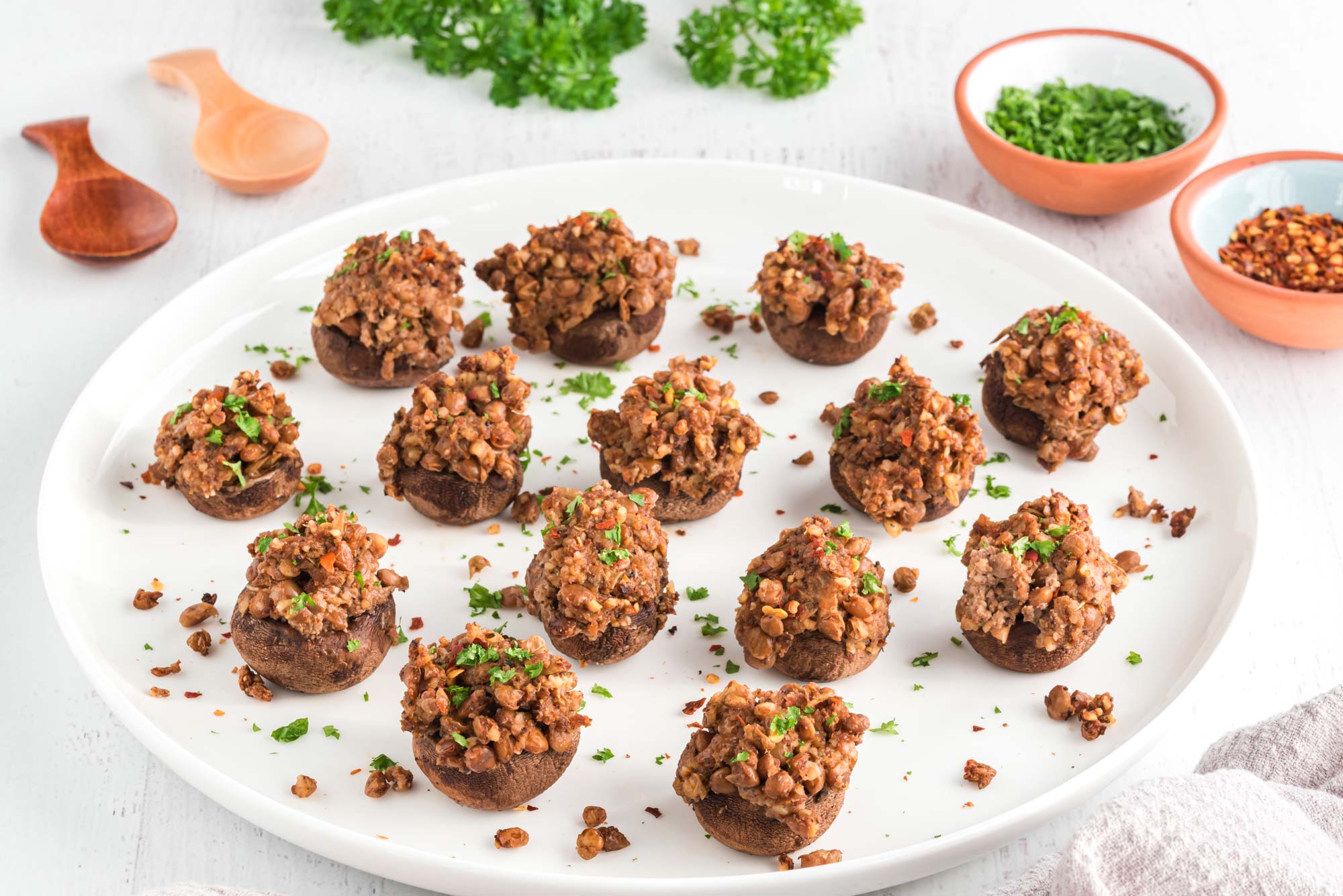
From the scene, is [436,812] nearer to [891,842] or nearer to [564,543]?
[564,543]

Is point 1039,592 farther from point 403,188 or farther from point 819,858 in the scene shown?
point 403,188

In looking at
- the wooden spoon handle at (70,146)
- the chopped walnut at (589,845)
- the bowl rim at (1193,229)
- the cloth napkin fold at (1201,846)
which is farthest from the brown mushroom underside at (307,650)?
the bowl rim at (1193,229)

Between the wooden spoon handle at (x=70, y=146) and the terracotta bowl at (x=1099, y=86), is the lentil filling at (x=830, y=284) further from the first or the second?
the wooden spoon handle at (x=70, y=146)

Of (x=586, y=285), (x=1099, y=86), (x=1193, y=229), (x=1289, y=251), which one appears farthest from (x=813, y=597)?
(x=1099, y=86)

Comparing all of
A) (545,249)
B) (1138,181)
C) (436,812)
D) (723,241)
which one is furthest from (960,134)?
(436,812)

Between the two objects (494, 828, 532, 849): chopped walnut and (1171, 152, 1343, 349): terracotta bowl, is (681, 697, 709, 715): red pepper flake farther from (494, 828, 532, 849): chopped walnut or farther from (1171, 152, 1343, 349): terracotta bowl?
(1171, 152, 1343, 349): terracotta bowl
